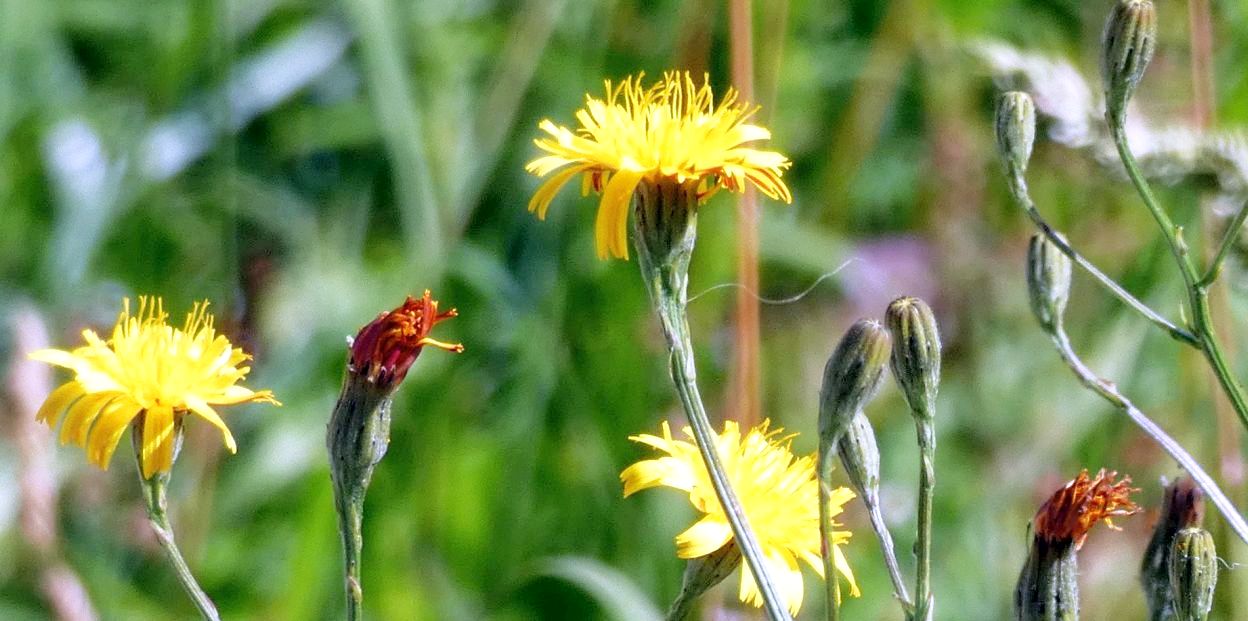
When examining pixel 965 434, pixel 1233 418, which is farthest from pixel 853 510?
pixel 1233 418

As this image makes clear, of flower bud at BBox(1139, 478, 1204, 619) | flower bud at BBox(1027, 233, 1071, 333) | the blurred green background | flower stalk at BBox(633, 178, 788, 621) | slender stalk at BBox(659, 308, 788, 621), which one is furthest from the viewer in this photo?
the blurred green background

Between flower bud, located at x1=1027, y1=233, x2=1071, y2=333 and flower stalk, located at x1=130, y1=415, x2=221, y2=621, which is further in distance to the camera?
flower bud, located at x1=1027, y1=233, x2=1071, y2=333

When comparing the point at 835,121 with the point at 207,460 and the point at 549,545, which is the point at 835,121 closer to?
the point at 549,545

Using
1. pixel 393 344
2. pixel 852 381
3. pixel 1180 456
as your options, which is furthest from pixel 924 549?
pixel 393 344

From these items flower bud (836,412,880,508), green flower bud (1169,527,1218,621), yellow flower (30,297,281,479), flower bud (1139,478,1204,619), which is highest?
yellow flower (30,297,281,479)

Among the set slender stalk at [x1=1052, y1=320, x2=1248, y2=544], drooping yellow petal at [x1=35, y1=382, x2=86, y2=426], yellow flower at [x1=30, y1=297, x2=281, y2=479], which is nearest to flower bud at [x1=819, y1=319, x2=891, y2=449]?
slender stalk at [x1=1052, y1=320, x2=1248, y2=544]

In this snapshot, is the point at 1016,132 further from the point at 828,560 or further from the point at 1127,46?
the point at 828,560

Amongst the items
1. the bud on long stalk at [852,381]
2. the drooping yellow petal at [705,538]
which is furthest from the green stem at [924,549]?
the drooping yellow petal at [705,538]

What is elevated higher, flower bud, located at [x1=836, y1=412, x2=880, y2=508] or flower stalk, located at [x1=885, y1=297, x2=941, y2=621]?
flower stalk, located at [x1=885, y1=297, x2=941, y2=621]

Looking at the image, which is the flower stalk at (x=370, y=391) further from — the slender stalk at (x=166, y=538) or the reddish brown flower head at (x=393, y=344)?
the slender stalk at (x=166, y=538)

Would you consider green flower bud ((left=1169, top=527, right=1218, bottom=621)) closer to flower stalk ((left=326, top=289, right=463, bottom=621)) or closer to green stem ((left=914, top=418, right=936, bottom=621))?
green stem ((left=914, top=418, right=936, bottom=621))
